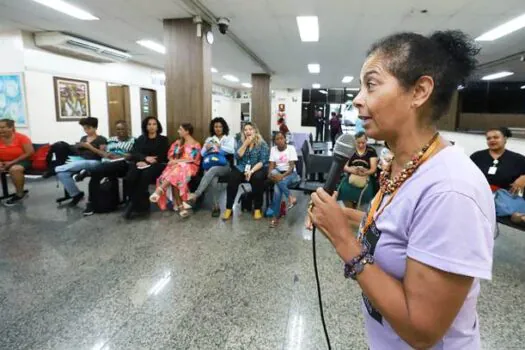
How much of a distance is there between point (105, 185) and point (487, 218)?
447cm

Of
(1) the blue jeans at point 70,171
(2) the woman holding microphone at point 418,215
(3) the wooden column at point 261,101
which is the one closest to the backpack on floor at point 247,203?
(1) the blue jeans at point 70,171

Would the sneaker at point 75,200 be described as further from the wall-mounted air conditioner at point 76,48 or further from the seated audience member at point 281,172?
the wall-mounted air conditioner at point 76,48

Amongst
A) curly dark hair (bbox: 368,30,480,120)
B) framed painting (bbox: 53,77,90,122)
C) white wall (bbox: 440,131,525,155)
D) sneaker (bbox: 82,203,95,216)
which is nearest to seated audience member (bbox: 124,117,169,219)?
sneaker (bbox: 82,203,95,216)

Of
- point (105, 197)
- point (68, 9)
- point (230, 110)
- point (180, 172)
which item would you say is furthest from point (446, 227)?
point (230, 110)

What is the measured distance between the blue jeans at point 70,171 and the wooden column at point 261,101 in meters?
7.56

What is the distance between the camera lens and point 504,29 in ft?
18.4

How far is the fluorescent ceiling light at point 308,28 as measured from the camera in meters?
5.32

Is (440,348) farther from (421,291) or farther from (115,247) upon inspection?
(115,247)

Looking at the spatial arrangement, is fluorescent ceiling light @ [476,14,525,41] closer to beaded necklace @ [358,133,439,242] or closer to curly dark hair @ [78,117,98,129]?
beaded necklace @ [358,133,439,242]

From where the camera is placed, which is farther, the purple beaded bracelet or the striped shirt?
the striped shirt

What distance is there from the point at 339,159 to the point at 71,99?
26.2 ft

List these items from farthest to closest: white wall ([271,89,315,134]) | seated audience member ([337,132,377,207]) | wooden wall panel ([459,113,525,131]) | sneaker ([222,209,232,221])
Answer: white wall ([271,89,315,134]) < wooden wall panel ([459,113,525,131]) < sneaker ([222,209,232,221]) < seated audience member ([337,132,377,207])

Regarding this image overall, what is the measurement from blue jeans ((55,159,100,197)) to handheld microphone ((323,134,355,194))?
4177mm

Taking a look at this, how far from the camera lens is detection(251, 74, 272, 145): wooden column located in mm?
11562
